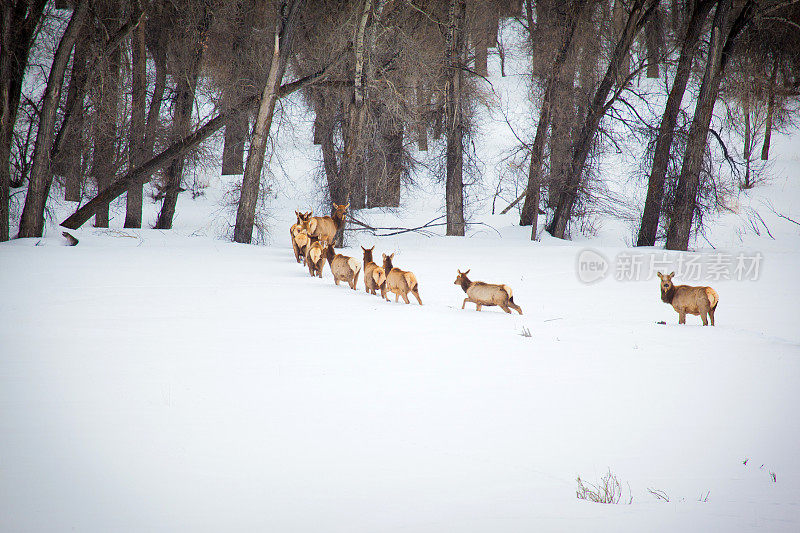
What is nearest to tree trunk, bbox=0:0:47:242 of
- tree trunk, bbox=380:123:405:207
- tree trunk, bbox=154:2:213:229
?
tree trunk, bbox=154:2:213:229

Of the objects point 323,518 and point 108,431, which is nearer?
point 323,518

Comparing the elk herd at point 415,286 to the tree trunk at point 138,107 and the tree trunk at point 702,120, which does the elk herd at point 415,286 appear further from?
the tree trunk at point 138,107

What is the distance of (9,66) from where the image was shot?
14078 millimetres

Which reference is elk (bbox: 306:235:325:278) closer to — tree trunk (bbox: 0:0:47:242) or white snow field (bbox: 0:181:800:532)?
white snow field (bbox: 0:181:800:532)

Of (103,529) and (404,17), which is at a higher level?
(404,17)

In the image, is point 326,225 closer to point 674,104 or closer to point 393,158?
point 393,158

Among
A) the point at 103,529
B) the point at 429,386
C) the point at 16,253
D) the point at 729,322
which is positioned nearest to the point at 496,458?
the point at 429,386

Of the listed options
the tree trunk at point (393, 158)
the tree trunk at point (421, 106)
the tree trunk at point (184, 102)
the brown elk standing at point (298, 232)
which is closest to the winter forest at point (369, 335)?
the tree trunk at point (184, 102)

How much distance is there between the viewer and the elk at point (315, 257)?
10586 millimetres

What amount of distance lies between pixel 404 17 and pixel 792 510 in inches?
770

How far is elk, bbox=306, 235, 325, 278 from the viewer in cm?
1059

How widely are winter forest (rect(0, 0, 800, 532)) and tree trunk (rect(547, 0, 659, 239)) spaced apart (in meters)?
0.13

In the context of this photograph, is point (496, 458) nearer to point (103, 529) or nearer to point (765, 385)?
point (103, 529)

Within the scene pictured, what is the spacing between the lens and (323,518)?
292 cm
